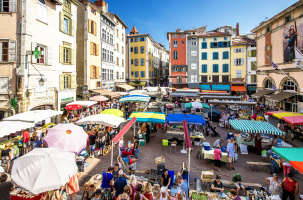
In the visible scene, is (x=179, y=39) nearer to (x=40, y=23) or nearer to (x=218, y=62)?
(x=218, y=62)

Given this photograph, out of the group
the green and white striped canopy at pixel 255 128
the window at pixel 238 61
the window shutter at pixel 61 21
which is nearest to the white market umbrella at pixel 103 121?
the green and white striped canopy at pixel 255 128

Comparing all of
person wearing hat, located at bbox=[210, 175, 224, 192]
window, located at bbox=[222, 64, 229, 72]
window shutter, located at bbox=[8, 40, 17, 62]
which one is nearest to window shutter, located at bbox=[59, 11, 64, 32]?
window shutter, located at bbox=[8, 40, 17, 62]

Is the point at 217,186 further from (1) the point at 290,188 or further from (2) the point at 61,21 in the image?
(2) the point at 61,21

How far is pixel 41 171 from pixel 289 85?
24532mm

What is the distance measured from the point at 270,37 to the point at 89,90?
24.8 meters

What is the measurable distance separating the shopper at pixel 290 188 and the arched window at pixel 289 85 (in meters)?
16.2

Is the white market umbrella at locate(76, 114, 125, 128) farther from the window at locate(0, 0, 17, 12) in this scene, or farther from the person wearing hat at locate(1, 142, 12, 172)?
the window at locate(0, 0, 17, 12)

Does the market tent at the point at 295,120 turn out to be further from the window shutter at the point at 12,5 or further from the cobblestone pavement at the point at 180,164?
the window shutter at the point at 12,5

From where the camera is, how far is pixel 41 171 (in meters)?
5.73

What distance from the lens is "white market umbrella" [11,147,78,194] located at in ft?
18.0

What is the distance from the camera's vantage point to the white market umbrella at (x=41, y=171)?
548 cm

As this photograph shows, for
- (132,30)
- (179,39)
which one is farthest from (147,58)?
(132,30)

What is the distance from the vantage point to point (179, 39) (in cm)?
4516

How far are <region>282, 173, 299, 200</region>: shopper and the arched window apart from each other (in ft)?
53.3
